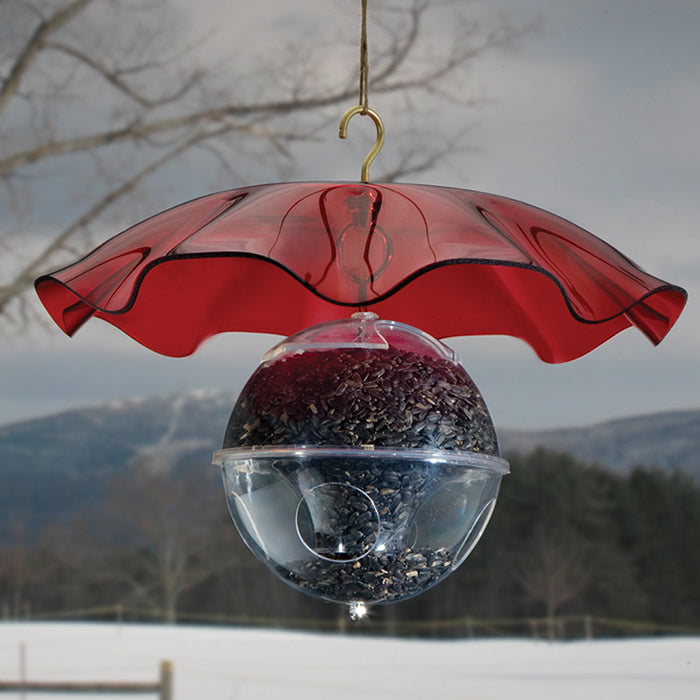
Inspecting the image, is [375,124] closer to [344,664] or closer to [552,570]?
[552,570]

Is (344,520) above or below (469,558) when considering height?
below

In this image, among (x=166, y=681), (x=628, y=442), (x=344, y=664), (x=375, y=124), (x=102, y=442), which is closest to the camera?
(x=375, y=124)

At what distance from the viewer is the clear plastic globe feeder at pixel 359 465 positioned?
843 millimetres

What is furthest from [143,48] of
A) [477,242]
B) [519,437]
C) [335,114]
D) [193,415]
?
[477,242]

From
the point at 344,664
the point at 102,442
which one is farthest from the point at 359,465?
the point at 102,442

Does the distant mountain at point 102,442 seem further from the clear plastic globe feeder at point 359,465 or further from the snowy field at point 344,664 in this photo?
the clear plastic globe feeder at point 359,465

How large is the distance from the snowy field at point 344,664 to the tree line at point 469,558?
0.34ft

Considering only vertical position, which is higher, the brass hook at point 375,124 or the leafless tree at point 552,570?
the brass hook at point 375,124

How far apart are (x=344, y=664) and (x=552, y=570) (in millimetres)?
951

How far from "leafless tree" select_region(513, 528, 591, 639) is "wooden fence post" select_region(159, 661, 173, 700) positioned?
1.36 m

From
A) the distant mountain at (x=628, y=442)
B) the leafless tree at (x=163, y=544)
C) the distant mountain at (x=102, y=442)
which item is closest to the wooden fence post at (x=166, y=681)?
the leafless tree at (x=163, y=544)

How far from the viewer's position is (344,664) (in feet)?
13.0

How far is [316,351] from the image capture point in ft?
2.95

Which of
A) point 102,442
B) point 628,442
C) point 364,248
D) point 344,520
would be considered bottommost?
point 344,520
